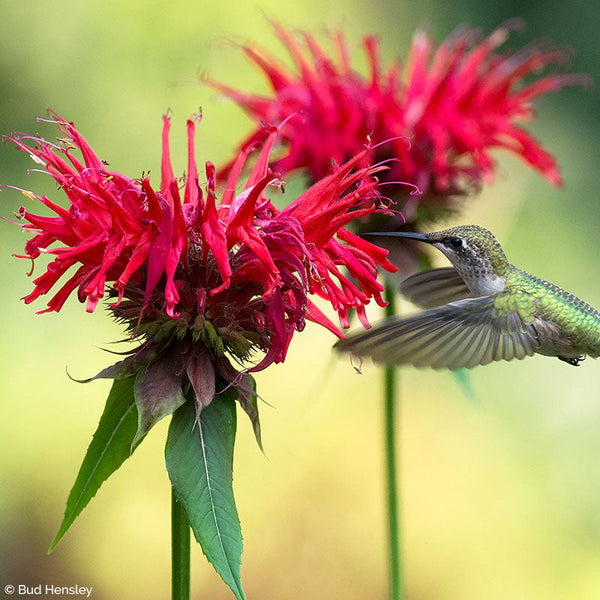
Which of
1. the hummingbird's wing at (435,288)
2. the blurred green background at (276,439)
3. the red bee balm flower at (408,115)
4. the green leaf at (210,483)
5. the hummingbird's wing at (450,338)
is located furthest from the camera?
the blurred green background at (276,439)

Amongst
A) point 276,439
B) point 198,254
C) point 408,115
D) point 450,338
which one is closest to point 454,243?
point 450,338

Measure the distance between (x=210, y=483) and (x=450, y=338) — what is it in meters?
0.47

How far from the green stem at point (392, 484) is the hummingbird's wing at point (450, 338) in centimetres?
34

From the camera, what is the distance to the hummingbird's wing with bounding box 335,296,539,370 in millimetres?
1140

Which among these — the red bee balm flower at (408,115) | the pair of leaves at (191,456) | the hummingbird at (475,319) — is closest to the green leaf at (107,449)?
the pair of leaves at (191,456)

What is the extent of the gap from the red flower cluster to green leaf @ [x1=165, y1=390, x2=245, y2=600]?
3.8 inches

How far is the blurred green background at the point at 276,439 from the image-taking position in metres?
2.81

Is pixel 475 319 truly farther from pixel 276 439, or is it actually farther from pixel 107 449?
pixel 276 439

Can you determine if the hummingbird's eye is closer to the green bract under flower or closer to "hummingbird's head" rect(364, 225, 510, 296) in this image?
"hummingbird's head" rect(364, 225, 510, 296)

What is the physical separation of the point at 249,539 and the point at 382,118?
154 cm

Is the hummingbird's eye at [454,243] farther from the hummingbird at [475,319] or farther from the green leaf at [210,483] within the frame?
the green leaf at [210,483]

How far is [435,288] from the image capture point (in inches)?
59.7

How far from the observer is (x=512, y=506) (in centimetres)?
309

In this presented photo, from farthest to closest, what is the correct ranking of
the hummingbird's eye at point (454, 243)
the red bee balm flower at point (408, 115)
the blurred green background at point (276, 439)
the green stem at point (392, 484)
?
the blurred green background at point (276, 439)
the red bee balm flower at point (408, 115)
the green stem at point (392, 484)
the hummingbird's eye at point (454, 243)
